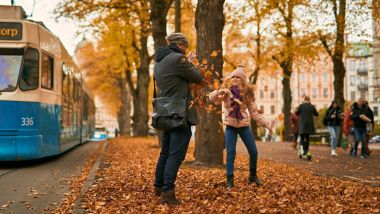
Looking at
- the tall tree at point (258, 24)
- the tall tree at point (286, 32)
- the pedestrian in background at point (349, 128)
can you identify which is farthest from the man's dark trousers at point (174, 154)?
the tall tree at point (258, 24)

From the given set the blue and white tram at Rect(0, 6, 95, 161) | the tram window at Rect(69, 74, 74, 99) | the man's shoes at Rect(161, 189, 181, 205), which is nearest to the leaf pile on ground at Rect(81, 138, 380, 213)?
the man's shoes at Rect(161, 189, 181, 205)

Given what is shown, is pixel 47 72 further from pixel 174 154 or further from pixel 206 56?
pixel 174 154

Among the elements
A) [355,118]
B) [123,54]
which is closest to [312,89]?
[123,54]

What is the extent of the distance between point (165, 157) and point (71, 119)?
1140 centimetres

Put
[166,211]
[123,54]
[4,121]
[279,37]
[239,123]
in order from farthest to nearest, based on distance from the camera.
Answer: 1. [123,54]
2. [279,37]
3. [4,121]
4. [239,123]
5. [166,211]

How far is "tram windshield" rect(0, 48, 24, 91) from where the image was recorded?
13.1m

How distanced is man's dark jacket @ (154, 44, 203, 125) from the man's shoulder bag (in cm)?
8

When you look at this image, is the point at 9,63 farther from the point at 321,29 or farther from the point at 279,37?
the point at 279,37

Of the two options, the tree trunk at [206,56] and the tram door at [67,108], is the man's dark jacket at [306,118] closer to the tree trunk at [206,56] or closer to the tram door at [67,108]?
the tree trunk at [206,56]

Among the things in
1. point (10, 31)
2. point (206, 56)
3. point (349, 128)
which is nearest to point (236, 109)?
point (206, 56)

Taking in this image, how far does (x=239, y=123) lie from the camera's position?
8.42 metres

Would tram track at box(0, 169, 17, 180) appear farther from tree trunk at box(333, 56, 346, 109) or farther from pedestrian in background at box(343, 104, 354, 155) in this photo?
tree trunk at box(333, 56, 346, 109)

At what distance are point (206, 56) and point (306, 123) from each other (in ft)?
19.1

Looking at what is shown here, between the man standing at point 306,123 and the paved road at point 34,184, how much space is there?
6284 millimetres
